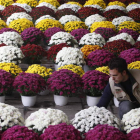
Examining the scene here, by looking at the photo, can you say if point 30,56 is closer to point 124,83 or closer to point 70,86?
point 70,86

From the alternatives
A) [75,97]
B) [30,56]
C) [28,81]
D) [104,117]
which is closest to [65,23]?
[30,56]

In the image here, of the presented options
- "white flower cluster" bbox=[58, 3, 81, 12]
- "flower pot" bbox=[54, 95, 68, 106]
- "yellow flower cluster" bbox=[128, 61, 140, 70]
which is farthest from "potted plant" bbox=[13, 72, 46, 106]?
"white flower cluster" bbox=[58, 3, 81, 12]

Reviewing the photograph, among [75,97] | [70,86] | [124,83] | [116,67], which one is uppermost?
[116,67]

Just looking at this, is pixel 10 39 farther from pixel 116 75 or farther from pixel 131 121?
pixel 131 121

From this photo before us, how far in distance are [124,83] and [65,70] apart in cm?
122

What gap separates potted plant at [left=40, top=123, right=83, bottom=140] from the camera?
3205 millimetres

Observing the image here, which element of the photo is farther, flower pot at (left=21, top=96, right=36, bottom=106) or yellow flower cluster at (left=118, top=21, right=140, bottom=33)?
yellow flower cluster at (left=118, top=21, right=140, bottom=33)

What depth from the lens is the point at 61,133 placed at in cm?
321

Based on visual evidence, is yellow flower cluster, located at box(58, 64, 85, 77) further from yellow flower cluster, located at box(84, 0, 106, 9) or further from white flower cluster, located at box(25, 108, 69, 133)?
yellow flower cluster, located at box(84, 0, 106, 9)

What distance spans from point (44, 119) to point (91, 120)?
504 mm

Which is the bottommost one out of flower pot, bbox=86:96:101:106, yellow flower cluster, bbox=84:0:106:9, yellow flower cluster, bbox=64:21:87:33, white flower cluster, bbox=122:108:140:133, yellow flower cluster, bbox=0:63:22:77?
yellow flower cluster, bbox=84:0:106:9

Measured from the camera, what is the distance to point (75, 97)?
5.59 meters

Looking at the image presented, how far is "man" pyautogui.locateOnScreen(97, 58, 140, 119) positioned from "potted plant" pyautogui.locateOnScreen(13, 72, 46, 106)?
1072 millimetres

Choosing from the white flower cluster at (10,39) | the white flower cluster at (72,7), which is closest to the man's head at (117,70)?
the white flower cluster at (10,39)
